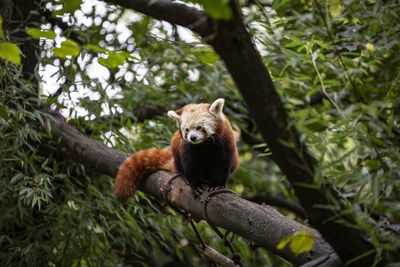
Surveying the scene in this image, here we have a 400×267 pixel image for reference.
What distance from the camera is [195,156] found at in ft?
8.68

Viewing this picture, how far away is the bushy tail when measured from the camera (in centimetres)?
256

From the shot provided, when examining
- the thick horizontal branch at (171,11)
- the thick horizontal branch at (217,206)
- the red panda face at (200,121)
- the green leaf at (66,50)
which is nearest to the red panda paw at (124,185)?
the thick horizontal branch at (217,206)

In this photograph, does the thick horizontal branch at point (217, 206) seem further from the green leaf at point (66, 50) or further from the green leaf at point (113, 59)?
the green leaf at point (66, 50)

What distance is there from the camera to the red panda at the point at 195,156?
8.41 feet

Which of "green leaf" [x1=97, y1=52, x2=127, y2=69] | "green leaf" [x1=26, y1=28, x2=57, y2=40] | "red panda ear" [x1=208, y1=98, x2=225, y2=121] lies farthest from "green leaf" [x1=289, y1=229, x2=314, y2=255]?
"red panda ear" [x1=208, y1=98, x2=225, y2=121]

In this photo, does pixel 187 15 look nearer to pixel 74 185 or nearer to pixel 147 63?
pixel 74 185

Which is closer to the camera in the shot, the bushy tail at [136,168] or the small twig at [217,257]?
the small twig at [217,257]

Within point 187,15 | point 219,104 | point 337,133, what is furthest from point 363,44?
point 187,15

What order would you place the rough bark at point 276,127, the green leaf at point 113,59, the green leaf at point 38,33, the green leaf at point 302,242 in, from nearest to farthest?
the rough bark at point 276,127 → the green leaf at point 302,242 → the green leaf at point 38,33 → the green leaf at point 113,59

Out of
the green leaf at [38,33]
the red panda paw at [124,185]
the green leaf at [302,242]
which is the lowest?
the red panda paw at [124,185]

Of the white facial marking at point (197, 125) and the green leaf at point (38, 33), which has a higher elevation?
the green leaf at point (38, 33)

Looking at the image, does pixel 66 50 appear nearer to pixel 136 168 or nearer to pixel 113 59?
pixel 113 59

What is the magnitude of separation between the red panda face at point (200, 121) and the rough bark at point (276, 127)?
4.19 feet

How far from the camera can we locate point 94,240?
2783 millimetres
